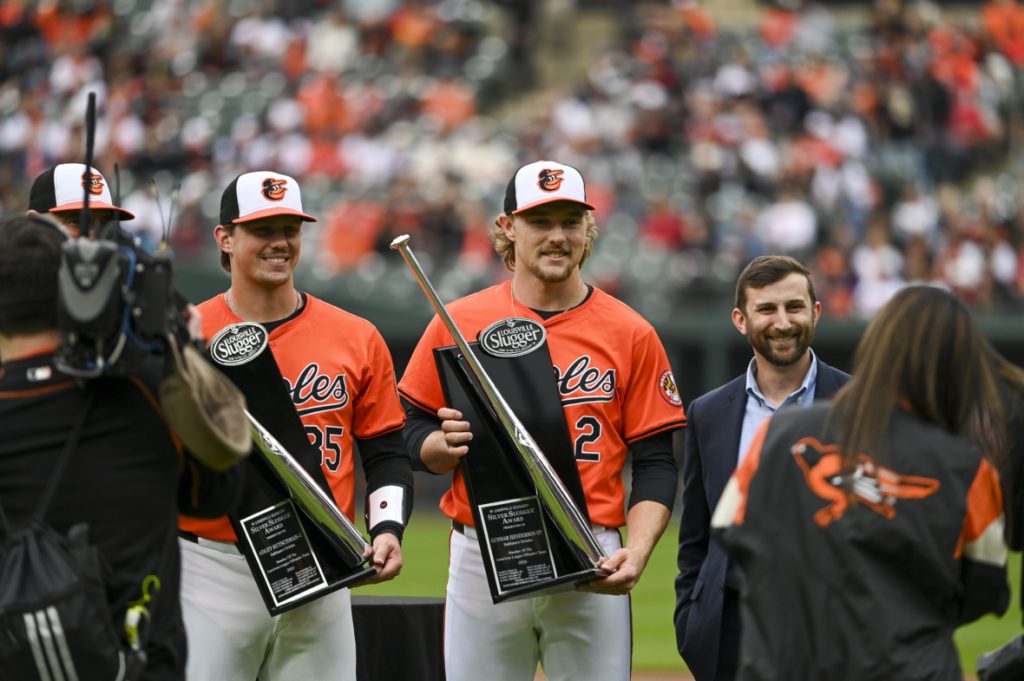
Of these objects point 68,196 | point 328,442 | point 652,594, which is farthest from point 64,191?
point 652,594

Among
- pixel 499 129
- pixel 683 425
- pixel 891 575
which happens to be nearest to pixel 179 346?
pixel 891 575

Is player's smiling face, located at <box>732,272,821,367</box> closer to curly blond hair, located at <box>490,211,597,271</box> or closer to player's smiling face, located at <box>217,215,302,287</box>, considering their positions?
curly blond hair, located at <box>490,211,597,271</box>

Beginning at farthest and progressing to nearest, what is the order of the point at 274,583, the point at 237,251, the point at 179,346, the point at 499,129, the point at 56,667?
the point at 499,129 < the point at 237,251 < the point at 274,583 < the point at 179,346 < the point at 56,667

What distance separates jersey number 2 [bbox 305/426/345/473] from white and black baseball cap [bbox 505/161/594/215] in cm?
95

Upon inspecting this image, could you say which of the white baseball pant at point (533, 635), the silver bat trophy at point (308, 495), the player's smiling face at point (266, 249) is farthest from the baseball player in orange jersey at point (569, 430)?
the player's smiling face at point (266, 249)

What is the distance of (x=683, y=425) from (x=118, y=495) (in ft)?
7.35

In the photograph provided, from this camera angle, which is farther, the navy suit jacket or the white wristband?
the white wristband

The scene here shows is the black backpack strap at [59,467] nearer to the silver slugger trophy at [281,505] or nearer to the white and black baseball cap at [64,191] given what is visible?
the silver slugger trophy at [281,505]

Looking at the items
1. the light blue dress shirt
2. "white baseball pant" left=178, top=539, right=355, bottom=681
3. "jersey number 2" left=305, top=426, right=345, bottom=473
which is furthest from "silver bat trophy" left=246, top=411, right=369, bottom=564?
the light blue dress shirt

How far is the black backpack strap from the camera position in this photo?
3562mm

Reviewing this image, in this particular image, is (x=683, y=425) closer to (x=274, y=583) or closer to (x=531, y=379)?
(x=531, y=379)

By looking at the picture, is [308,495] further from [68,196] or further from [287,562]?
[68,196]

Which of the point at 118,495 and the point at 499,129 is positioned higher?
the point at 499,129

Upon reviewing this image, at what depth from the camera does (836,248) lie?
16953mm
